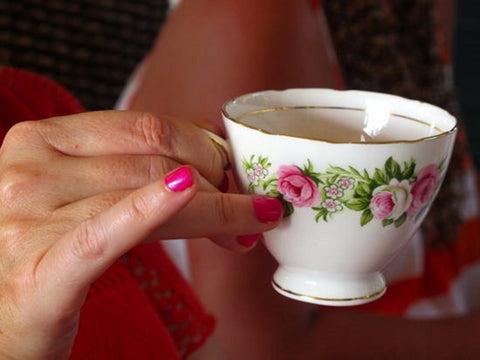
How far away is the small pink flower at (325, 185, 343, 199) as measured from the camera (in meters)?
0.49

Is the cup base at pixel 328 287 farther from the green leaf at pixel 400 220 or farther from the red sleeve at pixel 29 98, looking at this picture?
the red sleeve at pixel 29 98

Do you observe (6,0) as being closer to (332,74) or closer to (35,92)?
(35,92)

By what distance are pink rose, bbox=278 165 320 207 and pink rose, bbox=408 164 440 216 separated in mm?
64

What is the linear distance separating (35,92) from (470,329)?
58 centimetres

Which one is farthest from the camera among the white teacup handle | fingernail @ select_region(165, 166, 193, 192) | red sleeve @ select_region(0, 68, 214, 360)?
red sleeve @ select_region(0, 68, 214, 360)

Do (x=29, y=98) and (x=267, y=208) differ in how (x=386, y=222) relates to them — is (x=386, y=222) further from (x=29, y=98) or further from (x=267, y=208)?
(x=29, y=98)

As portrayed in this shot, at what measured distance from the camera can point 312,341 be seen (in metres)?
0.97

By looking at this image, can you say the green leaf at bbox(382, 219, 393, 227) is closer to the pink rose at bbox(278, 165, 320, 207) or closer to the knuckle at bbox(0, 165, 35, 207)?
the pink rose at bbox(278, 165, 320, 207)

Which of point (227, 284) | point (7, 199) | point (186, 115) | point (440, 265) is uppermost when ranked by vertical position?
point (7, 199)

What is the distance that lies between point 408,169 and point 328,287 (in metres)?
0.10

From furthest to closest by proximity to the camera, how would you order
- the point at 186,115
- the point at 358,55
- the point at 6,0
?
the point at 358,55 → the point at 6,0 → the point at 186,115

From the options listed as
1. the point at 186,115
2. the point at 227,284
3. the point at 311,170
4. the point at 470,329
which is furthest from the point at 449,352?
the point at 311,170

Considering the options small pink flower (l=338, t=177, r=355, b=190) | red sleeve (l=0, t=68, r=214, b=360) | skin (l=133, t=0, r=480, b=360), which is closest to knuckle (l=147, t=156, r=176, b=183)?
small pink flower (l=338, t=177, r=355, b=190)

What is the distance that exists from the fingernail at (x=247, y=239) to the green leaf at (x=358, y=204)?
8cm
